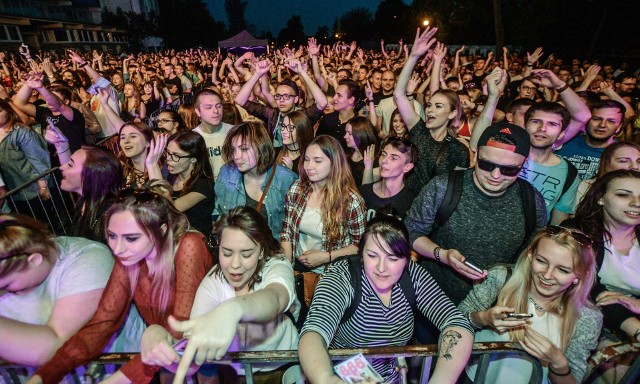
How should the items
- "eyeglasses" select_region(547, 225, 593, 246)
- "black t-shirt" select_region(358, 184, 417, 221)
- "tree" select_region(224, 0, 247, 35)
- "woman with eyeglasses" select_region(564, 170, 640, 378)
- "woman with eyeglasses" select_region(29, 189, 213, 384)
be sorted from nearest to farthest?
"woman with eyeglasses" select_region(29, 189, 213, 384)
"eyeglasses" select_region(547, 225, 593, 246)
"woman with eyeglasses" select_region(564, 170, 640, 378)
"black t-shirt" select_region(358, 184, 417, 221)
"tree" select_region(224, 0, 247, 35)

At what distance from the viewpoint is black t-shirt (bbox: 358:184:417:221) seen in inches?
133

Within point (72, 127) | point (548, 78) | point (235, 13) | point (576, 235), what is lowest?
point (576, 235)

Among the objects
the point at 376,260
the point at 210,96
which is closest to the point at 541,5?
the point at 210,96

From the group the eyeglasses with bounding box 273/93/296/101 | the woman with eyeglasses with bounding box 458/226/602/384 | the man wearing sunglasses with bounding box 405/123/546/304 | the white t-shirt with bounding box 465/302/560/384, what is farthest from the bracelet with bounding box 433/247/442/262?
the eyeglasses with bounding box 273/93/296/101

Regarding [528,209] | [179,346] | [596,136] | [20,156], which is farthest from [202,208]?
[596,136]

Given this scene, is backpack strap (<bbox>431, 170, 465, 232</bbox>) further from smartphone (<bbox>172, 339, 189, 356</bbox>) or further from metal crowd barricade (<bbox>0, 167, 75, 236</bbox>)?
metal crowd barricade (<bbox>0, 167, 75, 236</bbox>)

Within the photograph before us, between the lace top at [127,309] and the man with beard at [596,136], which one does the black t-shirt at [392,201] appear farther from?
the man with beard at [596,136]

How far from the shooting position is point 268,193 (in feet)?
11.7

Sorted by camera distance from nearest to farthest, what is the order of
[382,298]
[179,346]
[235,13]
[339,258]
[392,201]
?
1. [179,346]
2. [382,298]
3. [339,258]
4. [392,201]
5. [235,13]

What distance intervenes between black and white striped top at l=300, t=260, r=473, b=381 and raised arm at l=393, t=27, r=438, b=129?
7.25 feet

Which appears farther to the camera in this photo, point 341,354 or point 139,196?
point 139,196

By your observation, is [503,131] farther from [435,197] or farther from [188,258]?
[188,258]

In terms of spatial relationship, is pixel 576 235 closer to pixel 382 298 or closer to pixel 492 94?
pixel 382 298

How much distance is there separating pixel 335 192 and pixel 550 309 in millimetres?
1792
